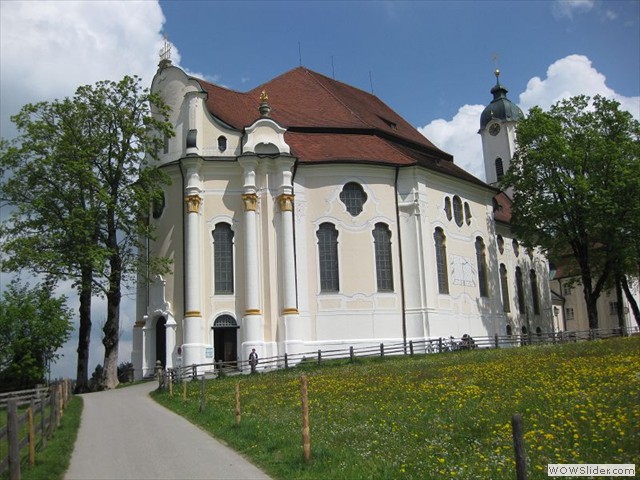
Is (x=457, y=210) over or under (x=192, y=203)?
over

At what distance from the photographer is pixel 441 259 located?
39.7 meters

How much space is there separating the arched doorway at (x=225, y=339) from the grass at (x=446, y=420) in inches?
519

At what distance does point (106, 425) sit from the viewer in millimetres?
18344

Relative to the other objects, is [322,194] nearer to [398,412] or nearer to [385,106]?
[385,106]

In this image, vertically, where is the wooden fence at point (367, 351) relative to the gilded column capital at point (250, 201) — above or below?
below

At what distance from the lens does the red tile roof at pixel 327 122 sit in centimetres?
3884

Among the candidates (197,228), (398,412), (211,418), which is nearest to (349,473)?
(398,412)

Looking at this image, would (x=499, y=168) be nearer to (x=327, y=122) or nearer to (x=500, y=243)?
(x=500, y=243)

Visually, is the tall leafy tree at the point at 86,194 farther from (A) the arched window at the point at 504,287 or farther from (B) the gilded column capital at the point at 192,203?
(A) the arched window at the point at 504,287

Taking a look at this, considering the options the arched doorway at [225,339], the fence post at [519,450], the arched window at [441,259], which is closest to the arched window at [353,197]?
the arched window at [441,259]

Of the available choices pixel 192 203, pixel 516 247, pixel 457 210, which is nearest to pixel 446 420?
pixel 192 203

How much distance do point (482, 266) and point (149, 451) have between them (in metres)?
32.5

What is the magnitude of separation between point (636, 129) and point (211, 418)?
115 ft

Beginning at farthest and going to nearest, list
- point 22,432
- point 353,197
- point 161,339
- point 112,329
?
point 353,197 < point 161,339 < point 112,329 < point 22,432
